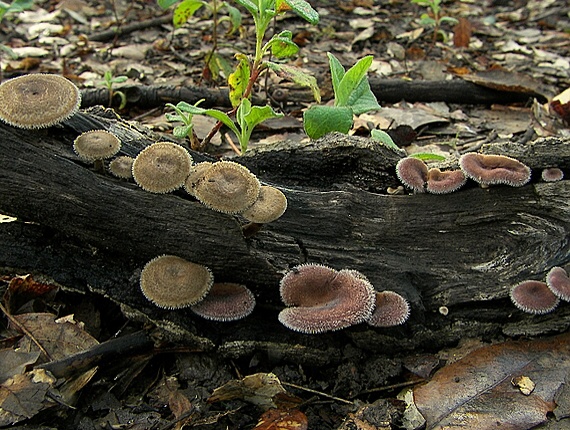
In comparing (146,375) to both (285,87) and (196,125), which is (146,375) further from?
(285,87)

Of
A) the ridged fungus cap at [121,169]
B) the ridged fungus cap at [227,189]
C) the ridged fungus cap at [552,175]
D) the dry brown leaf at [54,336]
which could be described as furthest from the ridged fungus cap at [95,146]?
the ridged fungus cap at [552,175]

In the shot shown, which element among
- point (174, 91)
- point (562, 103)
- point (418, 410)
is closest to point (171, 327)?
point (418, 410)

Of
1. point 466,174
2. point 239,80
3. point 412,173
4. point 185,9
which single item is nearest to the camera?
point 466,174

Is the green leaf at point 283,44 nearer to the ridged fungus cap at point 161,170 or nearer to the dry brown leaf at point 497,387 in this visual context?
the ridged fungus cap at point 161,170

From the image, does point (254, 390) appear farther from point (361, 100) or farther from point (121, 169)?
point (361, 100)

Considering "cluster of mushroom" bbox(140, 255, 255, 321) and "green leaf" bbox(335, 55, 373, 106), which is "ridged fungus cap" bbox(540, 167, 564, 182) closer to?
"green leaf" bbox(335, 55, 373, 106)

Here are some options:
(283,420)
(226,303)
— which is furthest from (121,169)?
(283,420)
